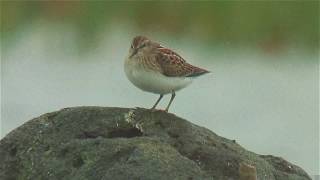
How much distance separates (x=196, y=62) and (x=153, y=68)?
6823 millimetres

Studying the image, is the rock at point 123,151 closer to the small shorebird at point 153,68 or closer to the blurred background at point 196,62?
the small shorebird at point 153,68

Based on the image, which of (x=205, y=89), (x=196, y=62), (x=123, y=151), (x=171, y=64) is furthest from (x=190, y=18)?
(x=123, y=151)

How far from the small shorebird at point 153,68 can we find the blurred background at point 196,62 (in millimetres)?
3449

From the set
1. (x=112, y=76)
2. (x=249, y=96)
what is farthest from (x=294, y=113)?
(x=112, y=76)

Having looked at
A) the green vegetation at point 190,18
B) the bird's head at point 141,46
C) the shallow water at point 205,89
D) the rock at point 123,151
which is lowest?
the shallow water at point 205,89

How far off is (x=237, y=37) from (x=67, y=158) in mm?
9881

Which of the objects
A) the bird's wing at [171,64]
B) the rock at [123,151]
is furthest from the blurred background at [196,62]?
the rock at [123,151]

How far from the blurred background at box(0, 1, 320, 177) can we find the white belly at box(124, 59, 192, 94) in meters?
3.48

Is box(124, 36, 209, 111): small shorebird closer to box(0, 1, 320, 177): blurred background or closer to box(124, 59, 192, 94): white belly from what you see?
box(124, 59, 192, 94): white belly

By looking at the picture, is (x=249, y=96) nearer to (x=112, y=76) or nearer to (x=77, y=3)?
(x=112, y=76)

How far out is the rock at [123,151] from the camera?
318 inches

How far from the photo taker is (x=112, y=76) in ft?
51.3

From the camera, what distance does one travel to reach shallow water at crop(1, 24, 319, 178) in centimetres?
1365

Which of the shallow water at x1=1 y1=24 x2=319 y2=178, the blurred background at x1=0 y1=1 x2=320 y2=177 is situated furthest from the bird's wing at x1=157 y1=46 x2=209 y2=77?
the shallow water at x1=1 y1=24 x2=319 y2=178
